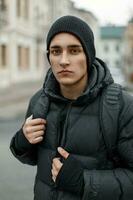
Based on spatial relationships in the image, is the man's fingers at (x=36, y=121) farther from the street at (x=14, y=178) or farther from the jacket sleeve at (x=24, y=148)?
the street at (x=14, y=178)

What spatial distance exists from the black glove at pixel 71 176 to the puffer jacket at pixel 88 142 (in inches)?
0.9

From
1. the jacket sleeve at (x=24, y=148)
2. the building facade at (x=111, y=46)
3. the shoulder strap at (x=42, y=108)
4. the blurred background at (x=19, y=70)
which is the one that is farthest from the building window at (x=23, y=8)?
the building facade at (x=111, y=46)

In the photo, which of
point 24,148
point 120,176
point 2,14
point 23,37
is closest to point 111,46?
point 23,37

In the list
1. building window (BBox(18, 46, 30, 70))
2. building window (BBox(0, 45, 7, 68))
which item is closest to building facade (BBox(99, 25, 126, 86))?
building window (BBox(18, 46, 30, 70))

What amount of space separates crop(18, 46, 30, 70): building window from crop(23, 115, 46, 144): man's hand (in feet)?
109

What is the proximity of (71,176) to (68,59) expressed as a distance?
0.49 metres

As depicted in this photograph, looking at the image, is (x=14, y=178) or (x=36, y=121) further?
(x=14, y=178)

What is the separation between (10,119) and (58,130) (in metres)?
12.5

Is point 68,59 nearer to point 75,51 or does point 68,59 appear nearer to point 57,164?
point 75,51

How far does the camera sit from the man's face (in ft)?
6.64

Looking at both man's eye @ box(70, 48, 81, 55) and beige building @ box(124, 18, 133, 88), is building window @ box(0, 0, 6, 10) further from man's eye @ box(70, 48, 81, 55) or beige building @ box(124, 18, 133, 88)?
man's eye @ box(70, 48, 81, 55)

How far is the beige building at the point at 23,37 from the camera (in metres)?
30.6

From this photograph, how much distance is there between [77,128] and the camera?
202 cm

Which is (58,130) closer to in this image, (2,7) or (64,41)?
(64,41)
